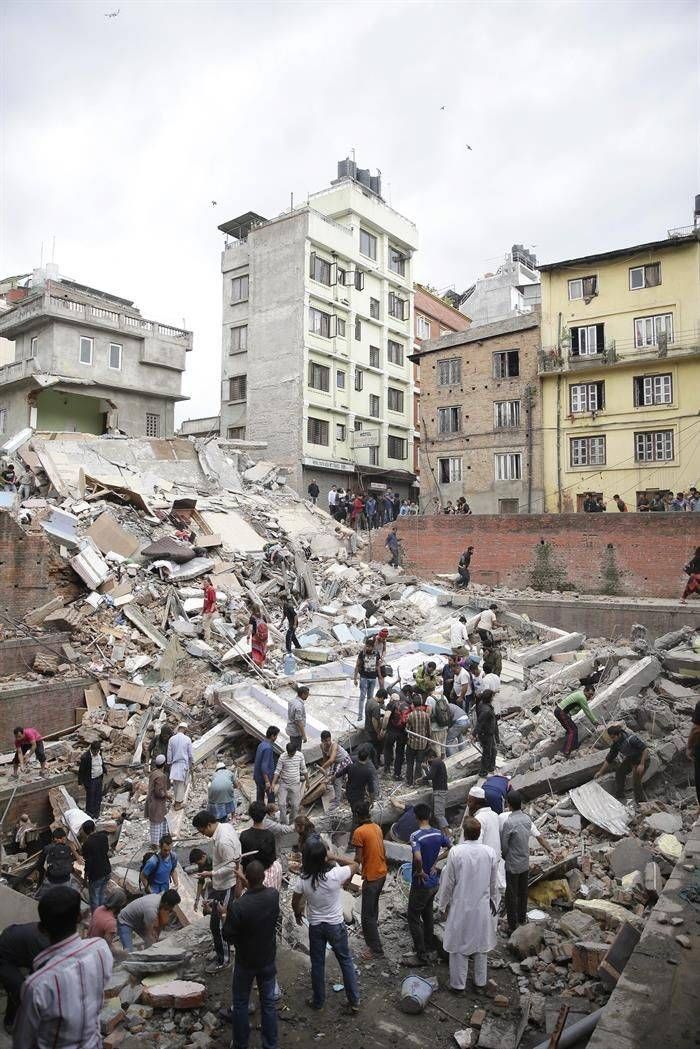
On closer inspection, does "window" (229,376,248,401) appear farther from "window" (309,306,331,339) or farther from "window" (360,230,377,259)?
"window" (360,230,377,259)

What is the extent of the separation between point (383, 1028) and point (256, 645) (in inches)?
368

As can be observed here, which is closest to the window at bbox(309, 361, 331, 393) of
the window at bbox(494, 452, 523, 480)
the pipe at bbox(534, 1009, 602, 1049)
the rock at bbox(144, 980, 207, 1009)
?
the window at bbox(494, 452, 523, 480)

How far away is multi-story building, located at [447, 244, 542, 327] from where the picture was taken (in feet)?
132

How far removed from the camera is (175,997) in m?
4.86

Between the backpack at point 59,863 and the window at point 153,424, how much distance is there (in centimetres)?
2821

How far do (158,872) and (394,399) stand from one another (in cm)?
3444

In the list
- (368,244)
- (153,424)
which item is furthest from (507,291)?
(153,424)

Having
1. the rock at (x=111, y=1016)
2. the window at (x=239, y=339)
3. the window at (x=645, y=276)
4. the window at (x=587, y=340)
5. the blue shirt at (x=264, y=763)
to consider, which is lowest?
the rock at (x=111, y=1016)

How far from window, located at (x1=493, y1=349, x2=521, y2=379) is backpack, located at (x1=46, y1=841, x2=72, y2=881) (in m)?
25.2

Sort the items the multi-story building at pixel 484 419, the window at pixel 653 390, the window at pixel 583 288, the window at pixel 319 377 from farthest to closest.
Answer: the window at pixel 319 377
the multi-story building at pixel 484 419
the window at pixel 583 288
the window at pixel 653 390

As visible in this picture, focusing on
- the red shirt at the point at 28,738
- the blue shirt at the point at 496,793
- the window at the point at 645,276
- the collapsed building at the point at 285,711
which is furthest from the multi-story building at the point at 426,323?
the blue shirt at the point at 496,793

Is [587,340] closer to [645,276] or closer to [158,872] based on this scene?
[645,276]

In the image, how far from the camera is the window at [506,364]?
28.0 m

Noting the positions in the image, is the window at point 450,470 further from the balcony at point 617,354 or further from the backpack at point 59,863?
the backpack at point 59,863
